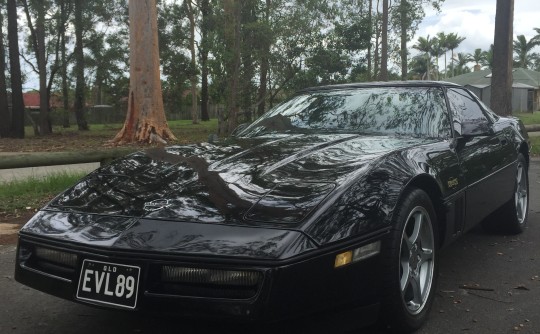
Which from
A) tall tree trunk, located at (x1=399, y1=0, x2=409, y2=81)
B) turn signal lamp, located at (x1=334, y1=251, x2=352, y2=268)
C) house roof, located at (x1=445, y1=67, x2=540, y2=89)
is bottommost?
turn signal lamp, located at (x1=334, y1=251, x2=352, y2=268)

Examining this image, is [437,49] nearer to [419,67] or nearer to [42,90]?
[419,67]

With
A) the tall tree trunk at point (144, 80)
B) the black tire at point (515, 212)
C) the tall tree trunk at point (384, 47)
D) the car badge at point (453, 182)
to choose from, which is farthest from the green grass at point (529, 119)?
the car badge at point (453, 182)

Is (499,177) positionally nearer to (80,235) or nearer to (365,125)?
(365,125)

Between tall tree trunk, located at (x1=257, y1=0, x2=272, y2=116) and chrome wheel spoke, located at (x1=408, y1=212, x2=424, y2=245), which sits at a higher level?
tall tree trunk, located at (x1=257, y1=0, x2=272, y2=116)

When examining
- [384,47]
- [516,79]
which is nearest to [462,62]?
[516,79]

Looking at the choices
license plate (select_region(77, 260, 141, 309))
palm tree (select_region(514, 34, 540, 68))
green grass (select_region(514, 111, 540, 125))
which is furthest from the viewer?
palm tree (select_region(514, 34, 540, 68))

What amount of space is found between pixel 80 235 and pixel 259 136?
1738 millimetres

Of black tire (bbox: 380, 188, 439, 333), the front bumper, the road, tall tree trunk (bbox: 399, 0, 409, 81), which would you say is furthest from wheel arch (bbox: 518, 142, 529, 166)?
tall tree trunk (bbox: 399, 0, 409, 81)

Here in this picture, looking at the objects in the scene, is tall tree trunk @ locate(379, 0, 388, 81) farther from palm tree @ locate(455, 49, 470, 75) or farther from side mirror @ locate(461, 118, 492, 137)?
palm tree @ locate(455, 49, 470, 75)

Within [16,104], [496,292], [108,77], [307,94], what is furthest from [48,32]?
[496,292]

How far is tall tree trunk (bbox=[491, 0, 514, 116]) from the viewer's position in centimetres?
1377

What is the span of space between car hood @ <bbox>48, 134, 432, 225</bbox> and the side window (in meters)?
0.62

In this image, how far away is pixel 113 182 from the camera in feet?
9.86

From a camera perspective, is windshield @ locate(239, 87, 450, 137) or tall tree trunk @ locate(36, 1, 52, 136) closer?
windshield @ locate(239, 87, 450, 137)
